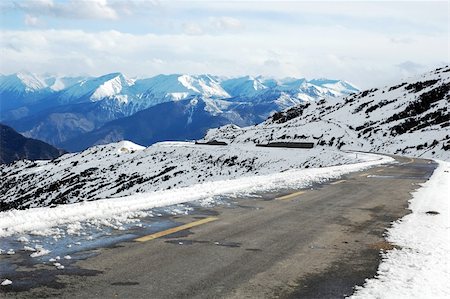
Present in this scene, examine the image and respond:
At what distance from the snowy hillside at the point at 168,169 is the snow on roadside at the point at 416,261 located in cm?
3363

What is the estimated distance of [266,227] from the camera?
9102 millimetres

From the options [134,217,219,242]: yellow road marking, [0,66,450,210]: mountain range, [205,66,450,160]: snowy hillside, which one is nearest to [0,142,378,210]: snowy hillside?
[0,66,450,210]: mountain range

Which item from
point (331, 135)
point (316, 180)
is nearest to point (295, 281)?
point (316, 180)

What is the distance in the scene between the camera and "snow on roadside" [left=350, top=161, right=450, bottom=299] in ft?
18.0

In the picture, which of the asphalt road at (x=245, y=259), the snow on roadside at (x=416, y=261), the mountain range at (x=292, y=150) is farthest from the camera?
the mountain range at (x=292, y=150)

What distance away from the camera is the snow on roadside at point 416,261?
215 inches

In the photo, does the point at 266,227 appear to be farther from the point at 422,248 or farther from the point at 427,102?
the point at 427,102

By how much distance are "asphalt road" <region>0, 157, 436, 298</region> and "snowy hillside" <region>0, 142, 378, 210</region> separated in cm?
3449

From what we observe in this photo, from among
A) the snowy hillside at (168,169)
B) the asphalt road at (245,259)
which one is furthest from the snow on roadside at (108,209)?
the snowy hillside at (168,169)

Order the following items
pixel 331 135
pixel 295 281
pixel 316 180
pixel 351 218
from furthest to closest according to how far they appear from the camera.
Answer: pixel 331 135
pixel 316 180
pixel 351 218
pixel 295 281

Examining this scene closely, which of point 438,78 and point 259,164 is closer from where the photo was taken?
point 259,164

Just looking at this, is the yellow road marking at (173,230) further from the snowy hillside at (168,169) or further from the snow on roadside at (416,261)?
the snowy hillside at (168,169)

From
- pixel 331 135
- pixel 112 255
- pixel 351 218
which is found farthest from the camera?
pixel 331 135

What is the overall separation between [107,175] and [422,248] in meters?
85.0
